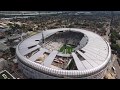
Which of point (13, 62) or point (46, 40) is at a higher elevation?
point (46, 40)

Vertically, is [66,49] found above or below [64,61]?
below

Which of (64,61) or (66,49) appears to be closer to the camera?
(64,61)

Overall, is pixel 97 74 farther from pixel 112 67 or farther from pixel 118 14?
pixel 118 14

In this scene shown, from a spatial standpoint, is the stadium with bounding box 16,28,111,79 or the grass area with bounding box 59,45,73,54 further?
the grass area with bounding box 59,45,73,54

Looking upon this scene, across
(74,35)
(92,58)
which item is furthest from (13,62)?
(74,35)

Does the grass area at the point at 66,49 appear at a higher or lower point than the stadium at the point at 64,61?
lower

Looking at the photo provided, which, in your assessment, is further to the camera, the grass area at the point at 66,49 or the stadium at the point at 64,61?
the grass area at the point at 66,49

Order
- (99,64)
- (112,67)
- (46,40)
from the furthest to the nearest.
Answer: (46,40) < (112,67) < (99,64)

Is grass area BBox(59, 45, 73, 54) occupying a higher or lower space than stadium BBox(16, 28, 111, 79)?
lower
